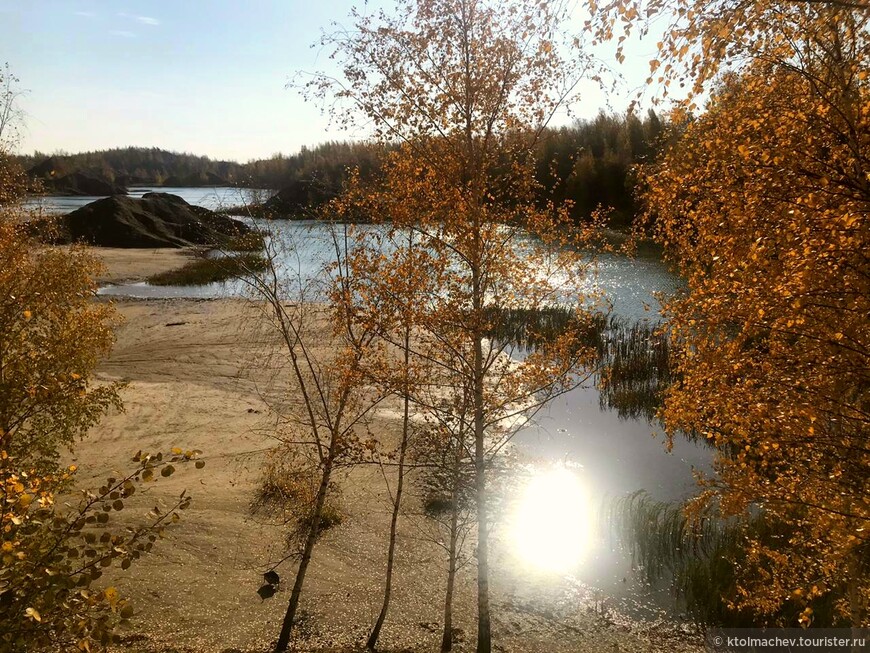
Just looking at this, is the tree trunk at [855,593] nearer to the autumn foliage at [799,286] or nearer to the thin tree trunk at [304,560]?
the autumn foliage at [799,286]

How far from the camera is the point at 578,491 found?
13.0m

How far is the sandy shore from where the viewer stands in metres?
8.73

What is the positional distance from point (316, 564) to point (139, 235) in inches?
1781

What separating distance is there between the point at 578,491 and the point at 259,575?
685 centimetres

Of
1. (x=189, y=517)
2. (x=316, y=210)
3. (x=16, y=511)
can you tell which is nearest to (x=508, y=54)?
(x=316, y=210)

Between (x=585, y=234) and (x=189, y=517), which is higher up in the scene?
(x=585, y=234)

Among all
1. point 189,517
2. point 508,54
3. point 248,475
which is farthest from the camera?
point 248,475

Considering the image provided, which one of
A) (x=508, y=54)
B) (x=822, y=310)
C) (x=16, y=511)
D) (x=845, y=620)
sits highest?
(x=508, y=54)

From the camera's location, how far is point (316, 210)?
7812mm

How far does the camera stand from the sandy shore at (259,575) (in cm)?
873

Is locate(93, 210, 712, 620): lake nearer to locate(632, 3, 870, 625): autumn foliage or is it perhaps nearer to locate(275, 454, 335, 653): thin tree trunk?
locate(632, 3, 870, 625): autumn foliage

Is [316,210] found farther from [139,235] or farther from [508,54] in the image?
[139,235]

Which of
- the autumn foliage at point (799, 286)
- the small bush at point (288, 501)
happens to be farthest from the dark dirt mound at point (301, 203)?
the autumn foliage at point (799, 286)

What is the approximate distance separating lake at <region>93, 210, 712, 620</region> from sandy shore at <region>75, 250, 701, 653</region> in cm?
35
